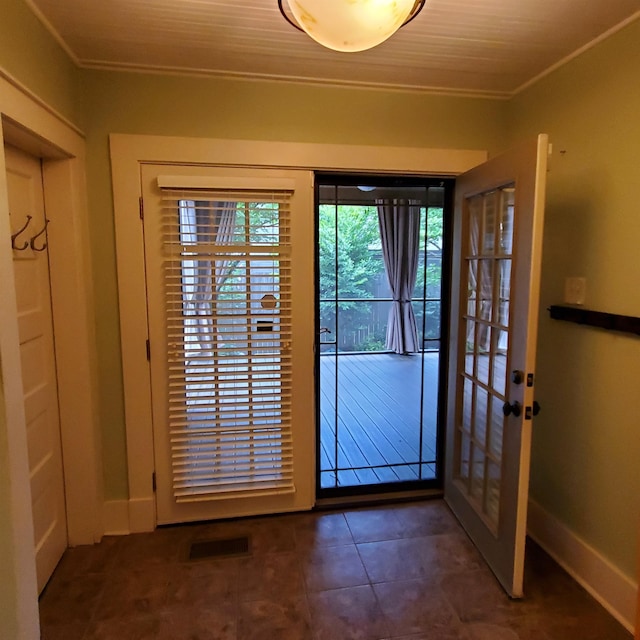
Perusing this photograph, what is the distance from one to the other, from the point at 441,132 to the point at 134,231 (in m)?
1.69

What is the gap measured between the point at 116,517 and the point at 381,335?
3.68m

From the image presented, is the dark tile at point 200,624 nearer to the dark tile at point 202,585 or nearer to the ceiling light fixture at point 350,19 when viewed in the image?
the dark tile at point 202,585

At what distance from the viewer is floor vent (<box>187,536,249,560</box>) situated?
213cm

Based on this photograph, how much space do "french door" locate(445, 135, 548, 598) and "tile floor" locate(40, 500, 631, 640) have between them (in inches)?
6.6

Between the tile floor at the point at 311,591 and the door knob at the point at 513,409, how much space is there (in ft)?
2.61

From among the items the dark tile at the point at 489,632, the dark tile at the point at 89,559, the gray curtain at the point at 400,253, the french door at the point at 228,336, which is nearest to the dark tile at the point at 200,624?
the dark tile at the point at 89,559

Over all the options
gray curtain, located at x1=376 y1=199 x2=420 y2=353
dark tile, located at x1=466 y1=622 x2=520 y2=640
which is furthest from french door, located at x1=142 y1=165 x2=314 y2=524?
gray curtain, located at x1=376 y1=199 x2=420 y2=353

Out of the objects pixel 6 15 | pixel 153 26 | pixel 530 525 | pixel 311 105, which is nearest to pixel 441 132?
pixel 311 105

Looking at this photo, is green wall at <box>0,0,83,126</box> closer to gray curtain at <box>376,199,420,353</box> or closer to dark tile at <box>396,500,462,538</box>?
dark tile at <box>396,500,462,538</box>

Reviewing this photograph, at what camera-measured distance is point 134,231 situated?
2.13 meters

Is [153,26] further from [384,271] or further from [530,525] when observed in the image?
[384,271]

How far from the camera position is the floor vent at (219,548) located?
2.13 meters

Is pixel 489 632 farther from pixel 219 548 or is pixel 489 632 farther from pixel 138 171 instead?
pixel 138 171

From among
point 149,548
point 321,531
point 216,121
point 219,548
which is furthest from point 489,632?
point 216,121
